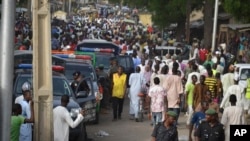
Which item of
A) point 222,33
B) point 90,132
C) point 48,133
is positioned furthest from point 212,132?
point 222,33

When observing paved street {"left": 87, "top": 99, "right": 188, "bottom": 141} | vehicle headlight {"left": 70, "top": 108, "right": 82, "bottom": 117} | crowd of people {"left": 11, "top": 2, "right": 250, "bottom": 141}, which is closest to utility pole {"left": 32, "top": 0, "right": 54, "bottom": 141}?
crowd of people {"left": 11, "top": 2, "right": 250, "bottom": 141}

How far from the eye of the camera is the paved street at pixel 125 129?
1880 cm

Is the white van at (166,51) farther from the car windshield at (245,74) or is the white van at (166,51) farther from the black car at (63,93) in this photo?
the black car at (63,93)

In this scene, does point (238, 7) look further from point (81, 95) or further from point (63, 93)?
point (63, 93)

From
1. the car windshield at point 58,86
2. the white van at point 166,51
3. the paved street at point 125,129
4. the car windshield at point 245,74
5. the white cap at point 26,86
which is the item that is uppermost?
the white cap at point 26,86

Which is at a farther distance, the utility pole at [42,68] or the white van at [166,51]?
the white van at [166,51]

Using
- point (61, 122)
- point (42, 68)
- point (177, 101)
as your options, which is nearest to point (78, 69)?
point (177, 101)

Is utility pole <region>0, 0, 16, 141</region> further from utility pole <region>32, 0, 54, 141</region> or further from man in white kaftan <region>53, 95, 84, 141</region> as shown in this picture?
man in white kaftan <region>53, 95, 84, 141</region>

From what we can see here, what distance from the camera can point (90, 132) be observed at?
64.4 feet

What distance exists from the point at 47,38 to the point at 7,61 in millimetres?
4612

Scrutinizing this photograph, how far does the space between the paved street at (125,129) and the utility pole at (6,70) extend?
9.85 metres

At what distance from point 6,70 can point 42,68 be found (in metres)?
4.73

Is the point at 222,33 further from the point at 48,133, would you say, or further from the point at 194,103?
the point at 48,133

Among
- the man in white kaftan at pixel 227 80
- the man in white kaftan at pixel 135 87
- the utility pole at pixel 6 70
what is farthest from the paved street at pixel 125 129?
the utility pole at pixel 6 70
